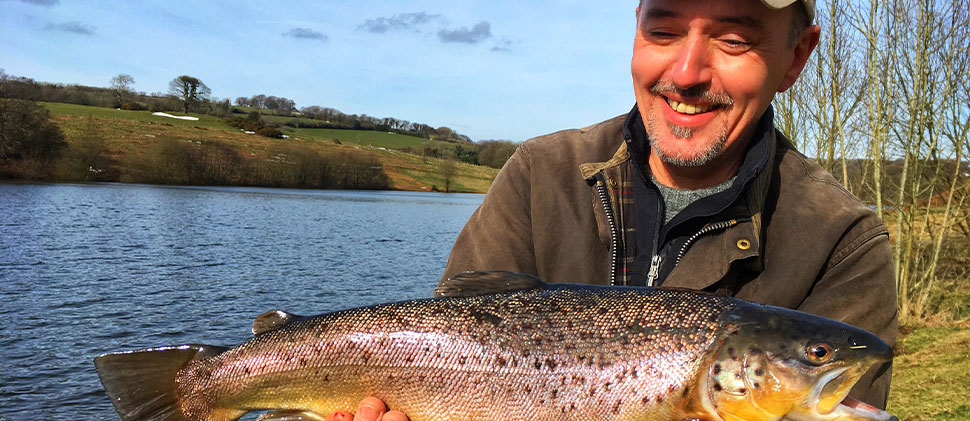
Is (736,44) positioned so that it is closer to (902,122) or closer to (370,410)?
(370,410)

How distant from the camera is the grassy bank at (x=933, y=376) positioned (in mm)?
9125

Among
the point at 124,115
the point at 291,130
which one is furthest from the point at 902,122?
the point at 291,130

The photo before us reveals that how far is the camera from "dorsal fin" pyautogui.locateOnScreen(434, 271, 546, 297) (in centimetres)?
271

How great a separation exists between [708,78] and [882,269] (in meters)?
1.10

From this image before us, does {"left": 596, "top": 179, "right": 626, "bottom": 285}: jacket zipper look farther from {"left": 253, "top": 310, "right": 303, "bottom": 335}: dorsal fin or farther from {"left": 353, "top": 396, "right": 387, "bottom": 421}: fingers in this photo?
{"left": 253, "top": 310, "right": 303, "bottom": 335}: dorsal fin

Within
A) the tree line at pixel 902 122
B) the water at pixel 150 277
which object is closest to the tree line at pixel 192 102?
Result: the water at pixel 150 277

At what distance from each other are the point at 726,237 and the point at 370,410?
1694 mm

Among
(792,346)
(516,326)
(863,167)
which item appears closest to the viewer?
(792,346)

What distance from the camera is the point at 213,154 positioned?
3696 inches

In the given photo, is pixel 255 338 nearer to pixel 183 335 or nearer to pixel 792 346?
pixel 792 346

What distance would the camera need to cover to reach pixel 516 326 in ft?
8.41

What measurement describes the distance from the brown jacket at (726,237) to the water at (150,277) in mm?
11298

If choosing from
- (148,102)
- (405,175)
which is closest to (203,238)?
(405,175)

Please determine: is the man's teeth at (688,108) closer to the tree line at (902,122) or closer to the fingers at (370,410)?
the fingers at (370,410)
